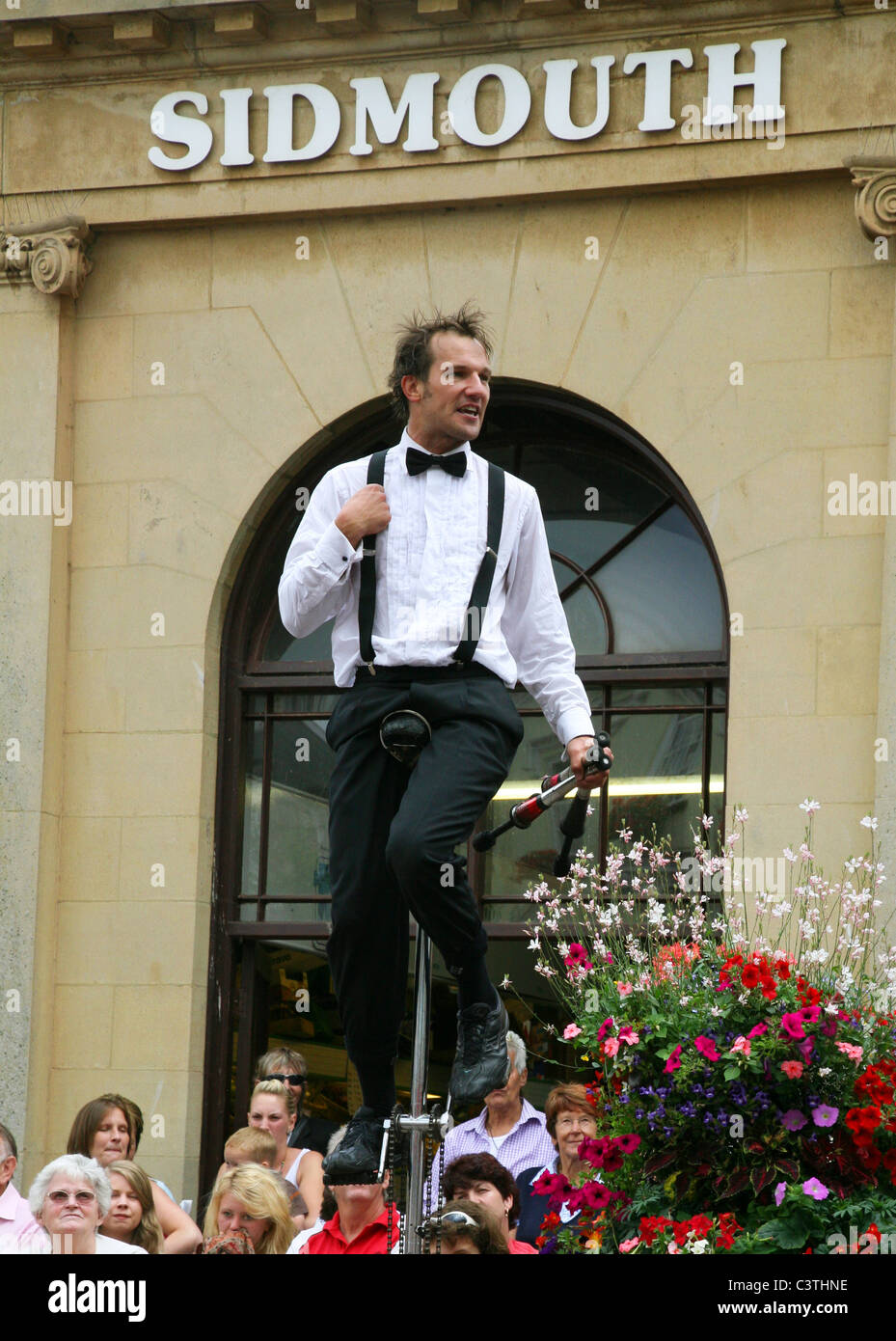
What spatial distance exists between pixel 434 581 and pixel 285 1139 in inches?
178

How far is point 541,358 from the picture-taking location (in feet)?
35.5

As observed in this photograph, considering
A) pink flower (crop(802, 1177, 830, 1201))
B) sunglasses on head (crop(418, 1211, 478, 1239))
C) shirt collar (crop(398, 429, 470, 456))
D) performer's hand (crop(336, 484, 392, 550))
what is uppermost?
shirt collar (crop(398, 429, 470, 456))

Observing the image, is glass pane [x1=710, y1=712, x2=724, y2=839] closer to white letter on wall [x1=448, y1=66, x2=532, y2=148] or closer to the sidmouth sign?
the sidmouth sign

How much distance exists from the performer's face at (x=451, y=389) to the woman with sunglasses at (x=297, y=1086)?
15.2ft

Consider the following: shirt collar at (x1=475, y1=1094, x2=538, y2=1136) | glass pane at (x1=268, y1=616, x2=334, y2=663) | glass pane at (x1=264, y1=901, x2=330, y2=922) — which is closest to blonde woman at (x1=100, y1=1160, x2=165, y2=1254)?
shirt collar at (x1=475, y1=1094, x2=538, y2=1136)

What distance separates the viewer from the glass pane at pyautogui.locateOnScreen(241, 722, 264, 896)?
11234 mm

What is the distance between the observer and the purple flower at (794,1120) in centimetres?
507

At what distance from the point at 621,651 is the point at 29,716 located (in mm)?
3343

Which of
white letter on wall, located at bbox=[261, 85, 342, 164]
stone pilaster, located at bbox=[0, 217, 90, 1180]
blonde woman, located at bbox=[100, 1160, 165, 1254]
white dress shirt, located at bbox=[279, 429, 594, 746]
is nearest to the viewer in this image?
white dress shirt, located at bbox=[279, 429, 594, 746]

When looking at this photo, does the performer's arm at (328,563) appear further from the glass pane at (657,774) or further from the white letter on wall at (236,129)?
the white letter on wall at (236,129)

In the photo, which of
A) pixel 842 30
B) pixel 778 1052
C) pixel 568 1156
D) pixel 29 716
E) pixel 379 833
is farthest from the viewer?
pixel 29 716

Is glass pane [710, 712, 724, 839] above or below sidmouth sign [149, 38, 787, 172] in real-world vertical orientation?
below
